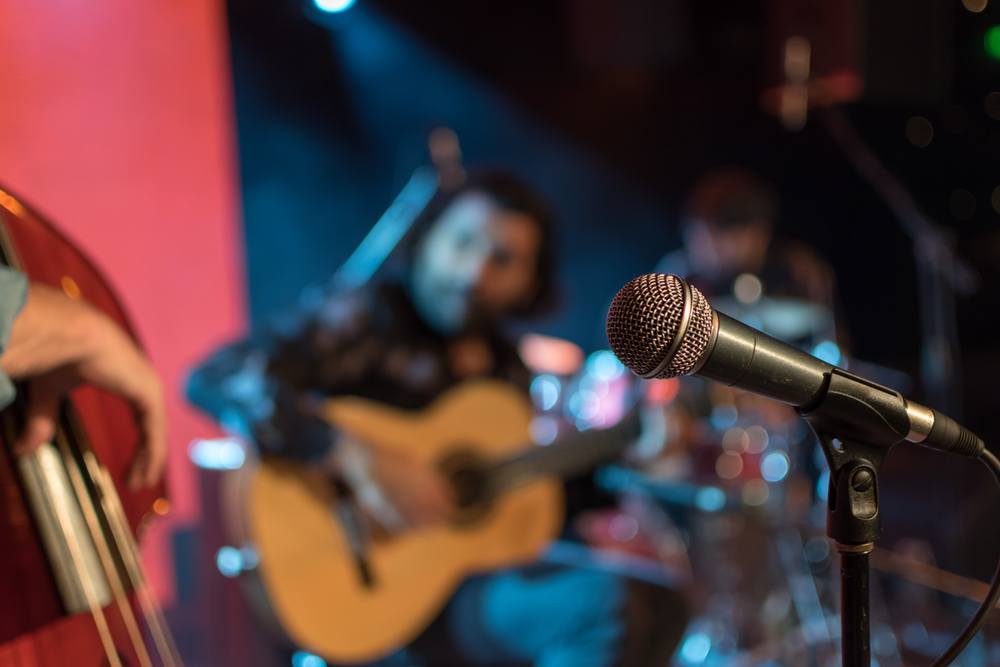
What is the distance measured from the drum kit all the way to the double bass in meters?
1.61

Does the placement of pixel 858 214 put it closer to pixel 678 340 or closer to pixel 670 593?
pixel 670 593

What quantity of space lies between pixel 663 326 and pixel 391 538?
1271mm

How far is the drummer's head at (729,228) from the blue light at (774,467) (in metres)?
0.62

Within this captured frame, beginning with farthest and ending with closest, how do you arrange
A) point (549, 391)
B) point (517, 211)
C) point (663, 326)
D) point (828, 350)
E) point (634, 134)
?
point (634, 134)
point (549, 391)
point (828, 350)
point (517, 211)
point (663, 326)

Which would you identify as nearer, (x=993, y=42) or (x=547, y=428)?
(x=993, y=42)

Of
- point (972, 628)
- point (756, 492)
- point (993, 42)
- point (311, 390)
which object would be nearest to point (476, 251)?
point (311, 390)

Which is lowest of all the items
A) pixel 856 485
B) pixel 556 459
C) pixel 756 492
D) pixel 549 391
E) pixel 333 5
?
pixel 756 492

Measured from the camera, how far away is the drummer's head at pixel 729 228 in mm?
2592

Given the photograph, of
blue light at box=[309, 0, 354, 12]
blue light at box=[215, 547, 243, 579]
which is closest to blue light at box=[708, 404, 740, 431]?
blue light at box=[215, 547, 243, 579]

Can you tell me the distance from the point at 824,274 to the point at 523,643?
69.3 inches

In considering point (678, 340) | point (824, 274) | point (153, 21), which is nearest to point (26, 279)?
point (678, 340)

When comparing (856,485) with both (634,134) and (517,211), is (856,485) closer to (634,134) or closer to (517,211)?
(517,211)

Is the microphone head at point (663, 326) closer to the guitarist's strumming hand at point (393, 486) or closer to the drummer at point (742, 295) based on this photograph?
the guitarist's strumming hand at point (393, 486)

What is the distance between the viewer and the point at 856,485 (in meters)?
0.73
